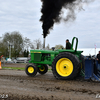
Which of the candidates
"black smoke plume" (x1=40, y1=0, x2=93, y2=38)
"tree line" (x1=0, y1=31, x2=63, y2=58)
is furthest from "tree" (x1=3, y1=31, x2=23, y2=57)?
"black smoke plume" (x1=40, y1=0, x2=93, y2=38)

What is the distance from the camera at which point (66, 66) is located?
705 cm

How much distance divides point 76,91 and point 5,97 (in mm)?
2139

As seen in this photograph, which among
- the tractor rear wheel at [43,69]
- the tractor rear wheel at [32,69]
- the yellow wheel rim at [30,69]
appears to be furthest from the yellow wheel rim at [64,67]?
the tractor rear wheel at [43,69]

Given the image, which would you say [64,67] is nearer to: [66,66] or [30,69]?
[66,66]

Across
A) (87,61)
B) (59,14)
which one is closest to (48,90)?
(87,61)

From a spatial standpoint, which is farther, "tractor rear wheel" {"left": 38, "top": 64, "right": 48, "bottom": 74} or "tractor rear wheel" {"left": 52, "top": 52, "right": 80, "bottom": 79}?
"tractor rear wheel" {"left": 38, "top": 64, "right": 48, "bottom": 74}

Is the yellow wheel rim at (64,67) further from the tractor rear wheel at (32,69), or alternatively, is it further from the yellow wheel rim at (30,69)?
the yellow wheel rim at (30,69)

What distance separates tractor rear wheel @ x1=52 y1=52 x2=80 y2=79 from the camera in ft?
22.2

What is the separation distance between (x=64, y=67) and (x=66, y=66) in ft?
0.35

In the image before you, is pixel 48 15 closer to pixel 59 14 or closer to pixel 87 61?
pixel 59 14

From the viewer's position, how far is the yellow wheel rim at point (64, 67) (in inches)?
275

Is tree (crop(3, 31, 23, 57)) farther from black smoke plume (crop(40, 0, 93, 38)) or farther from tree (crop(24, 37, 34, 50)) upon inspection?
black smoke plume (crop(40, 0, 93, 38))

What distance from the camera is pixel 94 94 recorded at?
4703 mm

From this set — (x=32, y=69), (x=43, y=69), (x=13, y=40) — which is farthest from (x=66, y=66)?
(x=13, y=40)
